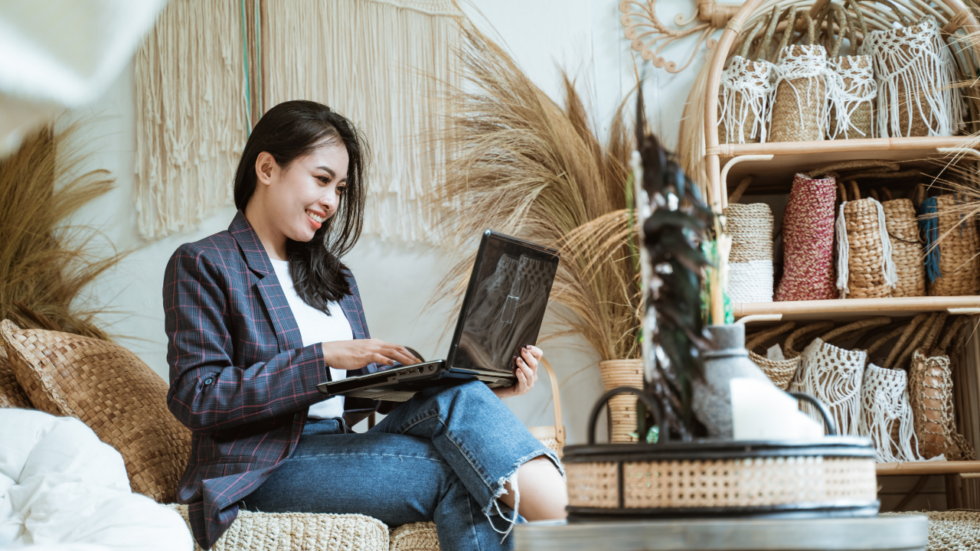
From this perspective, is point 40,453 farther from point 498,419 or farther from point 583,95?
point 583,95

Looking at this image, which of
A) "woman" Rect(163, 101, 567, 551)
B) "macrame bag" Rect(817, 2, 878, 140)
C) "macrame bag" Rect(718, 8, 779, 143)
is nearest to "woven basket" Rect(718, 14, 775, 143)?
"macrame bag" Rect(718, 8, 779, 143)

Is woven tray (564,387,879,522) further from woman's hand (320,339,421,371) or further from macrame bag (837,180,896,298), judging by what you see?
macrame bag (837,180,896,298)

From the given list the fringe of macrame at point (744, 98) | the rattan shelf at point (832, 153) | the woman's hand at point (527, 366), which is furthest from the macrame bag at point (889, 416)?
the woman's hand at point (527, 366)

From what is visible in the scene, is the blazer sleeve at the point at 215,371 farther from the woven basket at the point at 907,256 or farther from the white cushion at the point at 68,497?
the woven basket at the point at 907,256

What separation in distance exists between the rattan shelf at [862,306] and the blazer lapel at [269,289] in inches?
40.0

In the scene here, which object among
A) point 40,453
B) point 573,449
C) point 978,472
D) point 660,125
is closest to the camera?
point 573,449

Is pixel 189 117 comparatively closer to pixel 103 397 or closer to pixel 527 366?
pixel 103 397

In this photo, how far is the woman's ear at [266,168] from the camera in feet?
5.31

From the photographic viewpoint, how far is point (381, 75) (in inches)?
90.4

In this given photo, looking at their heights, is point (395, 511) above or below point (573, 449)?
below

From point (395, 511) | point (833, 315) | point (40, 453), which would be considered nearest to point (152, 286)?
point (40, 453)

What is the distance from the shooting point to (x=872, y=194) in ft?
6.53

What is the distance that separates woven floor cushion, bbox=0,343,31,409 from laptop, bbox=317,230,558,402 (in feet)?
2.15

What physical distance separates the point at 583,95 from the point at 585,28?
208 mm
